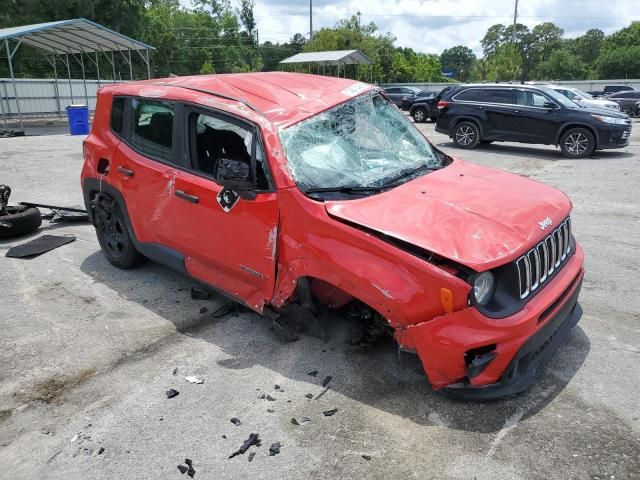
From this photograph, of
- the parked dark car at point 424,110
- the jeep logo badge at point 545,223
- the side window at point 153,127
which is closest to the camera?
the jeep logo badge at point 545,223

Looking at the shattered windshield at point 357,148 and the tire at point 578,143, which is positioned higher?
the shattered windshield at point 357,148

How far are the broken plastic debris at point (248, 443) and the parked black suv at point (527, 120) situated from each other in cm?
1232

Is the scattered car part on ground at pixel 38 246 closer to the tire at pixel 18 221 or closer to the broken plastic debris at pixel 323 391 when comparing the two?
the tire at pixel 18 221

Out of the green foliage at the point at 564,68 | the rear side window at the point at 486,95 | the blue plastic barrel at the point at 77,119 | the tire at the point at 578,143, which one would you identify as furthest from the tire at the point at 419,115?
the green foliage at the point at 564,68

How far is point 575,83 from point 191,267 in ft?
158

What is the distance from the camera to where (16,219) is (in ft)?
20.9

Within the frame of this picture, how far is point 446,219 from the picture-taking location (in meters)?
3.07

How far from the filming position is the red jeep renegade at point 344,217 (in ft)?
9.35

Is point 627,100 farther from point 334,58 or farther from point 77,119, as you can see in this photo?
point 77,119

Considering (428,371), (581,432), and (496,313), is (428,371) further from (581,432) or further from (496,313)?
(581,432)

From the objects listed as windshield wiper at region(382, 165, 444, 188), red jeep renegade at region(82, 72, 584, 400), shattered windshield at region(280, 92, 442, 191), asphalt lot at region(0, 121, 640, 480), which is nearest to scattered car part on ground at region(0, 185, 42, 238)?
asphalt lot at region(0, 121, 640, 480)

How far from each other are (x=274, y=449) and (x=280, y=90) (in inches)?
104

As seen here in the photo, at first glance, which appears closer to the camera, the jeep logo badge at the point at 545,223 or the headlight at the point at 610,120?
the jeep logo badge at the point at 545,223

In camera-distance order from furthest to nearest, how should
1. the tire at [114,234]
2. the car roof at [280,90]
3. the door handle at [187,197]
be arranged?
1. the tire at [114,234]
2. the door handle at [187,197]
3. the car roof at [280,90]
